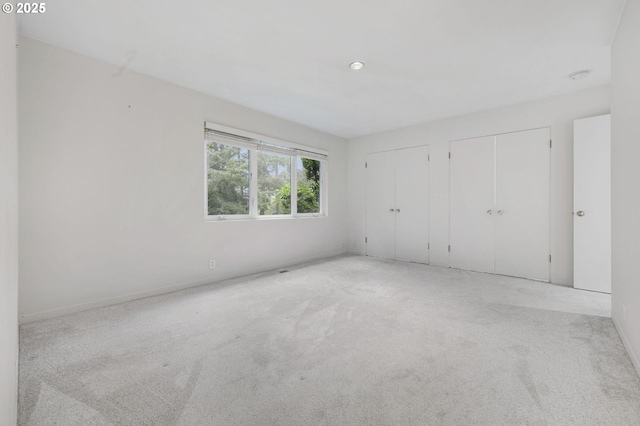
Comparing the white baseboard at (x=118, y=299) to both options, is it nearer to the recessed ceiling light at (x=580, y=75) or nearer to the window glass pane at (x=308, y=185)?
the window glass pane at (x=308, y=185)

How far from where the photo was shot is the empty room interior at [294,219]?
4.85 feet

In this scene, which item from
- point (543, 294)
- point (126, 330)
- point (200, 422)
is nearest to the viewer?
point (200, 422)

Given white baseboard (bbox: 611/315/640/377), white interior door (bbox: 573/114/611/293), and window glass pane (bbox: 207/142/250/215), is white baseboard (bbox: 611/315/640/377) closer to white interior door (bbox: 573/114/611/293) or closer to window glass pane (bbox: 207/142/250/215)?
white interior door (bbox: 573/114/611/293)

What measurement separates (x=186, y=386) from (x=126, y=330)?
1.07 meters

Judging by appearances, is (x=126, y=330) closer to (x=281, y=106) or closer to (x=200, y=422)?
(x=200, y=422)

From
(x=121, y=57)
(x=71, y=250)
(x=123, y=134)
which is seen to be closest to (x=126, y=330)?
(x=71, y=250)

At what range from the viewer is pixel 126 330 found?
2.23 metres

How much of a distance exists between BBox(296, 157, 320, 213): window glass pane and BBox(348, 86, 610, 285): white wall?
2.93ft

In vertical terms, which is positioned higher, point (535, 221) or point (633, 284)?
point (535, 221)

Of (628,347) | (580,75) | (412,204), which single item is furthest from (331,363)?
(580,75)

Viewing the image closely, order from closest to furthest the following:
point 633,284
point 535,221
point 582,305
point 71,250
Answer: point 633,284
point 71,250
point 582,305
point 535,221

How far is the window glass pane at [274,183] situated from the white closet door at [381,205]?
1.69 meters

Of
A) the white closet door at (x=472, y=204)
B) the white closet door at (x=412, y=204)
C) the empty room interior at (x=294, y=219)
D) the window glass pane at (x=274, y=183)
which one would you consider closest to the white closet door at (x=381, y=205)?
the white closet door at (x=412, y=204)

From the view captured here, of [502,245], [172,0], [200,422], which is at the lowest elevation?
[200,422]
